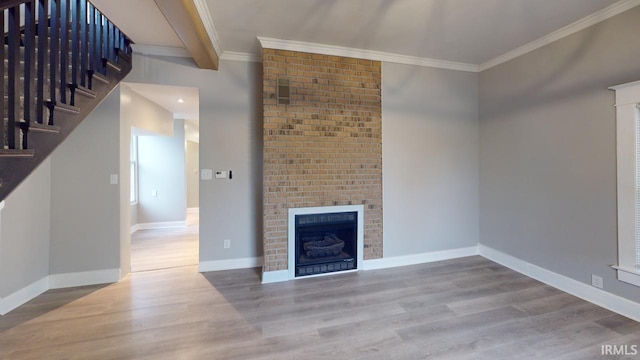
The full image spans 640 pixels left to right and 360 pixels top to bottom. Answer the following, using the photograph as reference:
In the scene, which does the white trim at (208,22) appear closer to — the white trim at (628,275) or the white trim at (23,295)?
the white trim at (23,295)

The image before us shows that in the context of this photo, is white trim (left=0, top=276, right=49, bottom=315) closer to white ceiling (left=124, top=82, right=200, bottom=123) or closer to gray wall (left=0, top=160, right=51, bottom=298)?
gray wall (left=0, top=160, right=51, bottom=298)

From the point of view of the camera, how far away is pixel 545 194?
114 inches

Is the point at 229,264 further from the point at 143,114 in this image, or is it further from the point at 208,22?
the point at 208,22

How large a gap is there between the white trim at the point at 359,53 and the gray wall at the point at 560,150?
1.75 ft

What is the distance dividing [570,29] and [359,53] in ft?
7.15

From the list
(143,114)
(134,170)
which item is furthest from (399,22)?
(134,170)

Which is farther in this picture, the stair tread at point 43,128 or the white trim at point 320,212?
the white trim at point 320,212

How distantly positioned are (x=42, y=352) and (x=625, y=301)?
15.6 feet

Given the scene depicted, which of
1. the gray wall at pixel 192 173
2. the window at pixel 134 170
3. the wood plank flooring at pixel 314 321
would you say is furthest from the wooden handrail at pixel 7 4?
the gray wall at pixel 192 173

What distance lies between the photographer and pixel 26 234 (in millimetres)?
2484

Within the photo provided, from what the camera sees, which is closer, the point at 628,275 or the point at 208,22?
the point at 628,275

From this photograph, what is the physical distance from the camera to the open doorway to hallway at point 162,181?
12.8 feet

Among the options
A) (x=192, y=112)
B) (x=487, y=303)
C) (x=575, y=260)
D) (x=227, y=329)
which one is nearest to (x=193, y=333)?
(x=227, y=329)

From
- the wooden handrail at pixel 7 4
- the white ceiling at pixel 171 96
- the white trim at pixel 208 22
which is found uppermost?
the white trim at pixel 208 22
